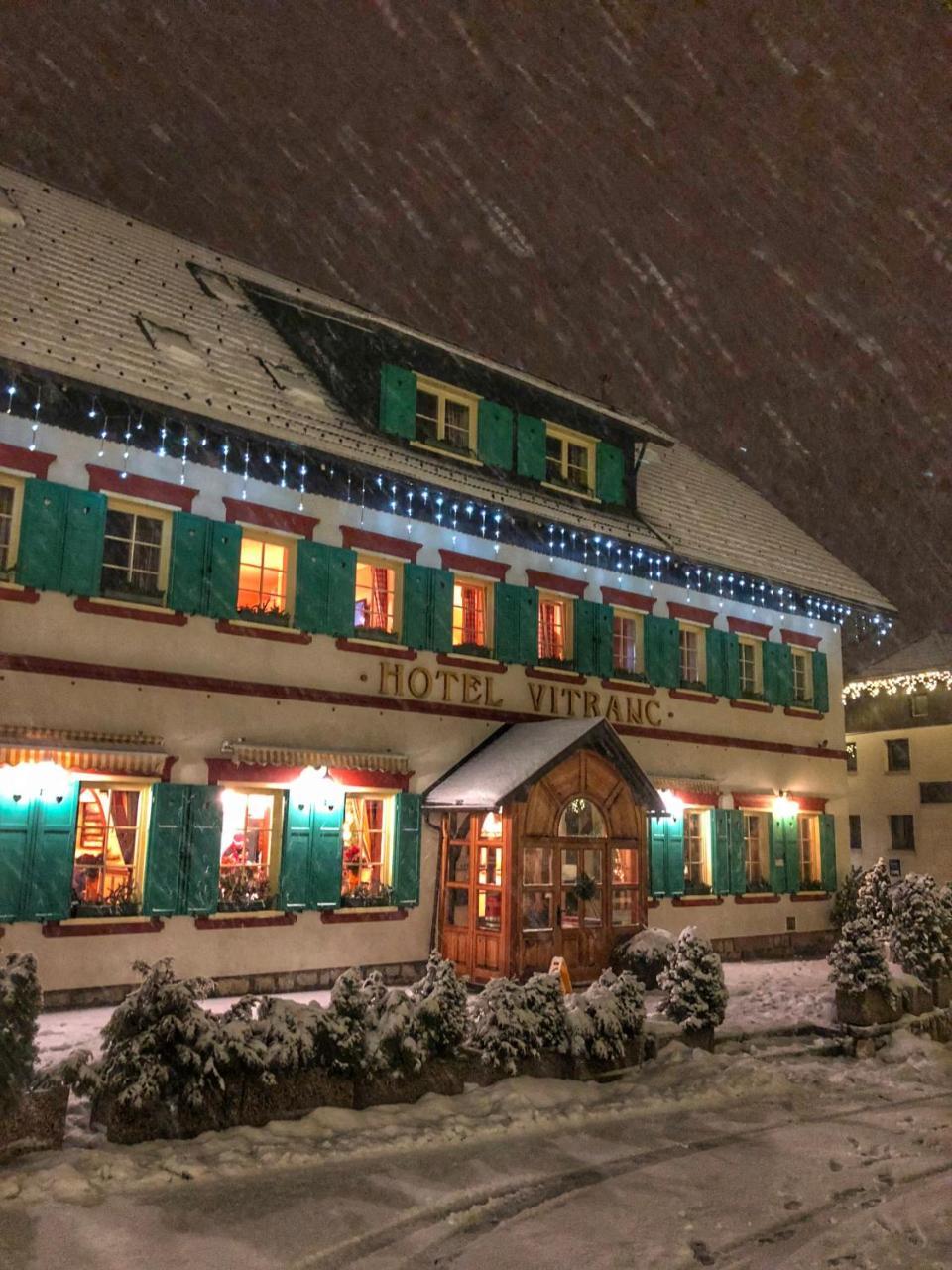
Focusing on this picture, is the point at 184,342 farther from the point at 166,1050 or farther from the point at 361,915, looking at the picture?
the point at 166,1050

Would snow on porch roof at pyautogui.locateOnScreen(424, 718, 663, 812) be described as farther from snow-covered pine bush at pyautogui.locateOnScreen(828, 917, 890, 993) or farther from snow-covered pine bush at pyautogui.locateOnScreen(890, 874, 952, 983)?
snow-covered pine bush at pyautogui.locateOnScreen(890, 874, 952, 983)

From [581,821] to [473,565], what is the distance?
14.5ft

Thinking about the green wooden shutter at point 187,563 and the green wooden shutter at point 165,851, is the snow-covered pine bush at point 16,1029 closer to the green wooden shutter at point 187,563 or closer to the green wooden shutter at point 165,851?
the green wooden shutter at point 165,851

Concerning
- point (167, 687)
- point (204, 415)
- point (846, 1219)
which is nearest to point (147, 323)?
point (204, 415)

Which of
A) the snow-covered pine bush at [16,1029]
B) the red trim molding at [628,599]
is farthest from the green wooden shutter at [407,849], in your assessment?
the snow-covered pine bush at [16,1029]

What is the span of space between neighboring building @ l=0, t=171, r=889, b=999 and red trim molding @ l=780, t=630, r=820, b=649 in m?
1.57

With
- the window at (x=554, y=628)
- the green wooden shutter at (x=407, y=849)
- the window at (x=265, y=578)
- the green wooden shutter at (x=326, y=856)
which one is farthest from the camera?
the window at (x=554, y=628)

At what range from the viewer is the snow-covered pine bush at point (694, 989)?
11617 millimetres

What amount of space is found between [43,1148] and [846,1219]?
5.78 meters

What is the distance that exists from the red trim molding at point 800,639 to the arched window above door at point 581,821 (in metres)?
7.89

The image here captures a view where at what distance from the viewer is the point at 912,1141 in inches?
352

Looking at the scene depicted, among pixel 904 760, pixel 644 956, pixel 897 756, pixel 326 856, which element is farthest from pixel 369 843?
pixel 897 756

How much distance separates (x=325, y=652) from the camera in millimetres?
14531

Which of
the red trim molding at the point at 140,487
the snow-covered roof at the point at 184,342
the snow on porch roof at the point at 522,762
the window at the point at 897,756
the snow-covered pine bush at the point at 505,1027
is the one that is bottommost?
the snow-covered pine bush at the point at 505,1027
